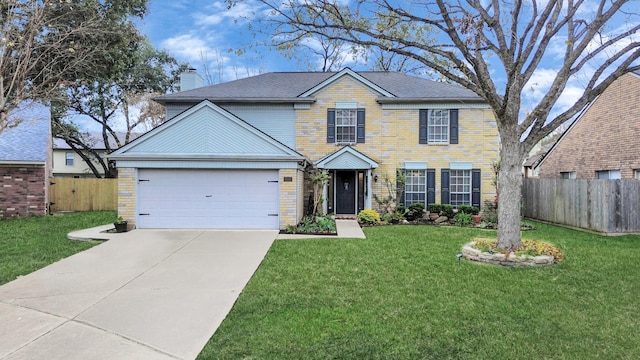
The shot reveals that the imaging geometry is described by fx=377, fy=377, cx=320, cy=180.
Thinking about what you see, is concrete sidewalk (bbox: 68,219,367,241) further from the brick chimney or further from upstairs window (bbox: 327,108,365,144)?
the brick chimney

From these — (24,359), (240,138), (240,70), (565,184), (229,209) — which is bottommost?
(24,359)

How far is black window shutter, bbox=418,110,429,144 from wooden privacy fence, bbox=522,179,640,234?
519 centimetres

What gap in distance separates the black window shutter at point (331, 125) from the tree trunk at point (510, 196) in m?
8.76

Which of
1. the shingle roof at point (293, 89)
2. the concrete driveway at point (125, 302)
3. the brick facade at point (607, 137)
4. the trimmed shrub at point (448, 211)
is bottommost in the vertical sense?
the concrete driveway at point (125, 302)

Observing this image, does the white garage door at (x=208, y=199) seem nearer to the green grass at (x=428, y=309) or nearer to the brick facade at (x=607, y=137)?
the green grass at (x=428, y=309)

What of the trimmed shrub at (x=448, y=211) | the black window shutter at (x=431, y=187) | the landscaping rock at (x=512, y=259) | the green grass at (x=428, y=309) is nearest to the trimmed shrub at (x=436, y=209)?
the trimmed shrub at (x=448, y=211)

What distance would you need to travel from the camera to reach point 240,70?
3055 cm

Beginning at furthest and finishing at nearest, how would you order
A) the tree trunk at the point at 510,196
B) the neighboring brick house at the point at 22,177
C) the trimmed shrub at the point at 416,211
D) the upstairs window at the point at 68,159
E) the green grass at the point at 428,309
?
1. the upstairs window at the point at 68,159
2. the neighboring brick house at the point at 22,177
3. the trimmed shrub at the point at 416,211
4. the tree trunk at the point at 510,196
5. the green grass at the point at 428,309

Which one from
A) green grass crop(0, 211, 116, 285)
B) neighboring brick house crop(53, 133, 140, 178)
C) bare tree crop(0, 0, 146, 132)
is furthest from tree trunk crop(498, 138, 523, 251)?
neighboring brick house crop(53, 133, 140, 178)

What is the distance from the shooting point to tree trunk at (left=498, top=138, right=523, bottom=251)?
8273mm

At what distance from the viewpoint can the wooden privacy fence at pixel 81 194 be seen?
1956 centimetres

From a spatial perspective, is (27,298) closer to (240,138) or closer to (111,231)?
(111,231)

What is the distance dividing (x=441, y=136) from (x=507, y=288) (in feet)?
36.2

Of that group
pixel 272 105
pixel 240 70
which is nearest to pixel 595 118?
pixel 272 105
